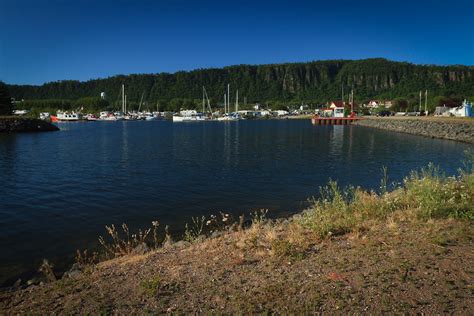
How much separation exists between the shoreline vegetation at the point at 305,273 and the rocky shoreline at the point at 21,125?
256ft

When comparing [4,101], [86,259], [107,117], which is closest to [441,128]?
[86,259]

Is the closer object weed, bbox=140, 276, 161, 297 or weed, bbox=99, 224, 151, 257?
weed, bbox=140, 276, 161, 297

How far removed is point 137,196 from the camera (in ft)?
65.1

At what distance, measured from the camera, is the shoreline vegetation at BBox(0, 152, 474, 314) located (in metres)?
5.96

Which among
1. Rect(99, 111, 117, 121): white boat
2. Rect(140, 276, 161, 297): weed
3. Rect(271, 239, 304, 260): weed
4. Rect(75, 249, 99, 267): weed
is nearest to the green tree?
Rect(75, 249, 99, 267): weed

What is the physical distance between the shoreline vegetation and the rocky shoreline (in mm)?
78070

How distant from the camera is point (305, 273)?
704cm

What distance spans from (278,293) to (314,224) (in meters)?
3.69

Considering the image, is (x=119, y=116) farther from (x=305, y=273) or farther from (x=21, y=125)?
(x=305, y=273)

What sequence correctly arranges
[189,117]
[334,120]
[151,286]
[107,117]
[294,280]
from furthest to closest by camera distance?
[107,117], [189,117], [334,120], [151,286], [294,280]

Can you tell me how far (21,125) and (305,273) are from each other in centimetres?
8562

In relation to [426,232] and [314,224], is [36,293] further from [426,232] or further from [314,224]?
[426,232]

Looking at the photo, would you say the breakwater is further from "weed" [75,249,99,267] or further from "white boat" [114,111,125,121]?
"white boat" [114,111,125,121]

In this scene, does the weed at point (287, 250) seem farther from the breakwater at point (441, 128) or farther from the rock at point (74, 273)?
the breakwater at point (441, 128)
